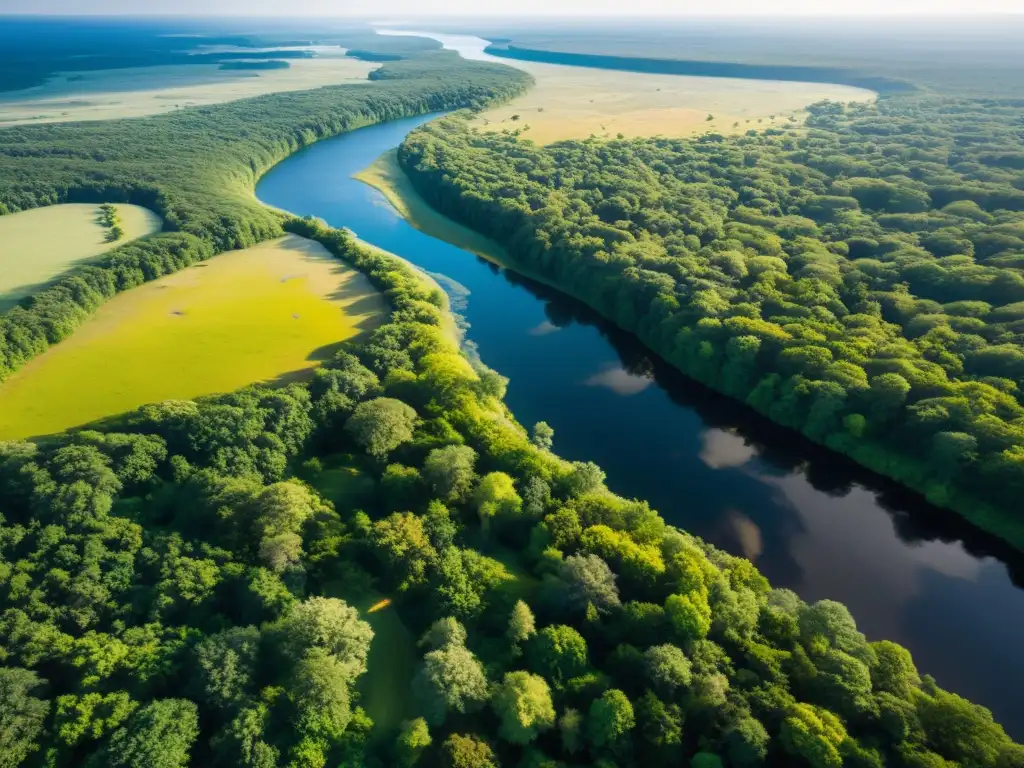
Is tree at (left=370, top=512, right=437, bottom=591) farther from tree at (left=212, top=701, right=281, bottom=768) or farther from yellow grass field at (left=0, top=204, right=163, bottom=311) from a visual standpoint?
yellow grass field at (left=0, top=204, right=163, bottom=311)

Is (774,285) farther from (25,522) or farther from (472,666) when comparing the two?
(25,522)

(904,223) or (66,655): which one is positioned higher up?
(904,223)

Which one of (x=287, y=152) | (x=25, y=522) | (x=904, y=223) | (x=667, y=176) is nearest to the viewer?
(x=25, y=522)

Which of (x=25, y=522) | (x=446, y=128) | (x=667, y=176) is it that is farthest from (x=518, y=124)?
(x=25, y=522)

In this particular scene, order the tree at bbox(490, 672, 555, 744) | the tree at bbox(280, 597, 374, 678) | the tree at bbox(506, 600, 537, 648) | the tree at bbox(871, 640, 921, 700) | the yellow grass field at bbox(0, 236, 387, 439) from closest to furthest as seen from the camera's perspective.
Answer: the tree at bbox(490, 672, 555, 744) < the tree at bbox(280, 597, 374, 678) < the tree at bbox(871, 640, 921, 700) < the tree at bbox(506, 600, 537, 648) < the yellow grass field at bbox(0, 236, 387, 439)

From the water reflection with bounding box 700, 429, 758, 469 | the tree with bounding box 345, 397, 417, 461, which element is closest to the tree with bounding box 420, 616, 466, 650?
the tree with bounding box 345, 397, 417, 461

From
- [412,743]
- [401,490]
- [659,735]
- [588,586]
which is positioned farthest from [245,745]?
[659,735]

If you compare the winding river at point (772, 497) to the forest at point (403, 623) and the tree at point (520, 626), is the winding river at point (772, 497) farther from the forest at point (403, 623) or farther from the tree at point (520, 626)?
the tree at point (520, 626)
